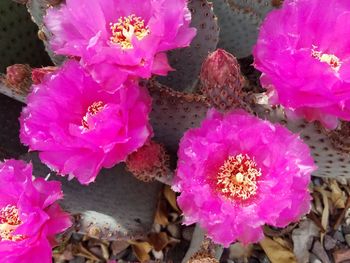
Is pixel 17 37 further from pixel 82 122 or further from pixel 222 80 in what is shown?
pixel 222 80

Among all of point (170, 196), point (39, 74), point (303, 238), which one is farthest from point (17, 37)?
point (303, 238)

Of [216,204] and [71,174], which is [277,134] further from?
[71,174]

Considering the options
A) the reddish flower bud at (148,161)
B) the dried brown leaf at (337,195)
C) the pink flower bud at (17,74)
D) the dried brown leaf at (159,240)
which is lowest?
the dried brown leaf at (159,240)

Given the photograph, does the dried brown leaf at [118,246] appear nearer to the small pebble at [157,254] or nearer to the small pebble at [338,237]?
the small pebble at [157,254]

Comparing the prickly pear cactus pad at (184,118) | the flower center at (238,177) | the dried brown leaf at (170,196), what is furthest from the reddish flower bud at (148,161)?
the dried brown leaf at (170,196)

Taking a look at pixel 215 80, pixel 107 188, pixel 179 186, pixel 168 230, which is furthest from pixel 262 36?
pixel 168 230

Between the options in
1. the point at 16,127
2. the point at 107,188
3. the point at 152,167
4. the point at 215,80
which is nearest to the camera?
the point at 215,80
